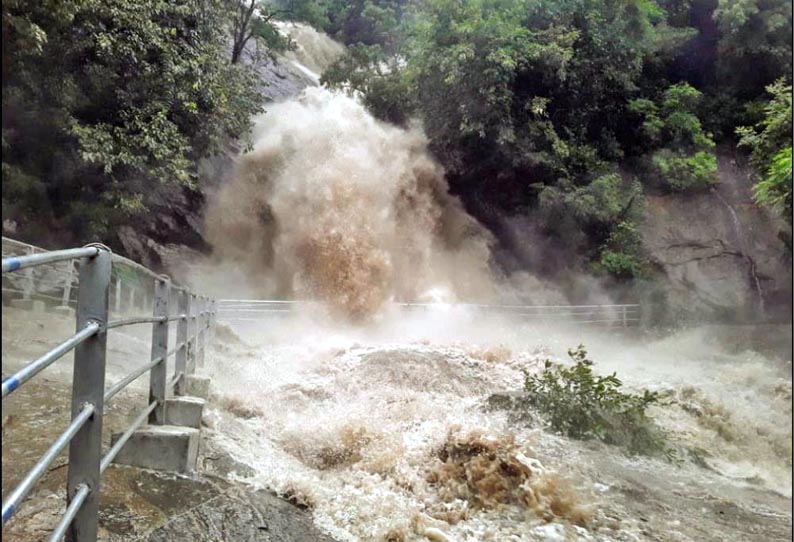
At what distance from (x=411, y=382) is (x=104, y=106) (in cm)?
582

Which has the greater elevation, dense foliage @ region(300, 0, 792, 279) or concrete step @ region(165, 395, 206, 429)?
dense foliage @ region(300, 0, 792, 279)

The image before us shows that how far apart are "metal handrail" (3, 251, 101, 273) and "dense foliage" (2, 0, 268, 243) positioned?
192 inches

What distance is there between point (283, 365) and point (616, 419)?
4032 mm

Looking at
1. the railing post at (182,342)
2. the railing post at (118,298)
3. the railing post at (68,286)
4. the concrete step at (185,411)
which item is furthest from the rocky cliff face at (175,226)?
the railing post at (68,286)

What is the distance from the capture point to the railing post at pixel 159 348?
2.14 metres

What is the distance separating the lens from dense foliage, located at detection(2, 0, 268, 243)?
18.7 feet

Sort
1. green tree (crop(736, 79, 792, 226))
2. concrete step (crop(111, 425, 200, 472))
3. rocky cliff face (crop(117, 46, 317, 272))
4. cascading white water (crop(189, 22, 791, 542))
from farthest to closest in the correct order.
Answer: rocky cliff face (crop(117, 46, 317, 272)), green tree (crop(736, 79, 792, 226)), cascading white water (crop(189, 22, 791, 542)), concrete step (crop(111, 425, 200, 472))

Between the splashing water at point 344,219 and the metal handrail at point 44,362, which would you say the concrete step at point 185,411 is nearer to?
the metal handrail at point 44,362

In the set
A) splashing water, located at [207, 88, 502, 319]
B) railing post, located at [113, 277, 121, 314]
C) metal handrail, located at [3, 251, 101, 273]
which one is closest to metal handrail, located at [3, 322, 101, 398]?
metal handrail, located at [3, 251, 101, 273]

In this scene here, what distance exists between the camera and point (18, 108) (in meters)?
5.59

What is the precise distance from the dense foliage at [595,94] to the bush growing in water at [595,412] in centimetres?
687

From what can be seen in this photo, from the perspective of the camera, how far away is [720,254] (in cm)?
1116

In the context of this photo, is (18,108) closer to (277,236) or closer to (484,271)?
(277,236)

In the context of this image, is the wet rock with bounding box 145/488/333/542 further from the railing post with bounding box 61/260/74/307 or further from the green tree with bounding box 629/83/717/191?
the green tree with bounding box 629/83/717/191
